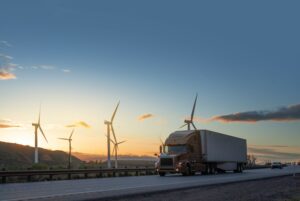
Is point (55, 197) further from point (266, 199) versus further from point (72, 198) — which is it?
point (266, 199)

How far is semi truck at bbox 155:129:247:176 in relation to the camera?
4231 cm

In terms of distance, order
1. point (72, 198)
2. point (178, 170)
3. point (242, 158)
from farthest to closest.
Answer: point (242, 158) → point (178, 170) → point (72, 198)

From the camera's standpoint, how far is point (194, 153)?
44062mm

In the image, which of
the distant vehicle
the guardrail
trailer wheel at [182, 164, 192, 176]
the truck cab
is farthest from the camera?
the distant vehicle

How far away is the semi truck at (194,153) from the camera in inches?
1666

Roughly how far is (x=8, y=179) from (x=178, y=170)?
549 inches

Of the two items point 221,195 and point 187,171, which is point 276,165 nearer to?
point 187,171

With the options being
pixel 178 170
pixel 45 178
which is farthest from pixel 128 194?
pixel 178 170

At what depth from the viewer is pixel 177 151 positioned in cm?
4262

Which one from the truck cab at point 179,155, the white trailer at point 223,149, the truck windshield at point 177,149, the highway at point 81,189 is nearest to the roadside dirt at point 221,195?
the highway at point 81,189

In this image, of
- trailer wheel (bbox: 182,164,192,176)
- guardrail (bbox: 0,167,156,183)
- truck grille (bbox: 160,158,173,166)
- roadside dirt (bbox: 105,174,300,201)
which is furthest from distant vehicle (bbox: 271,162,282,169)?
roadside dirt (bbox: 105,174,300,201)

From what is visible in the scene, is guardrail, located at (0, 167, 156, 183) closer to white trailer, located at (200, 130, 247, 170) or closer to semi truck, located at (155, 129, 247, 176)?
semi truck, located at (155, 129, 247, 176)

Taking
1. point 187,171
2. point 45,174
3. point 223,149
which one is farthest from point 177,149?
point 45,174

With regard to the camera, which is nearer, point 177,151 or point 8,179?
point 8,179
